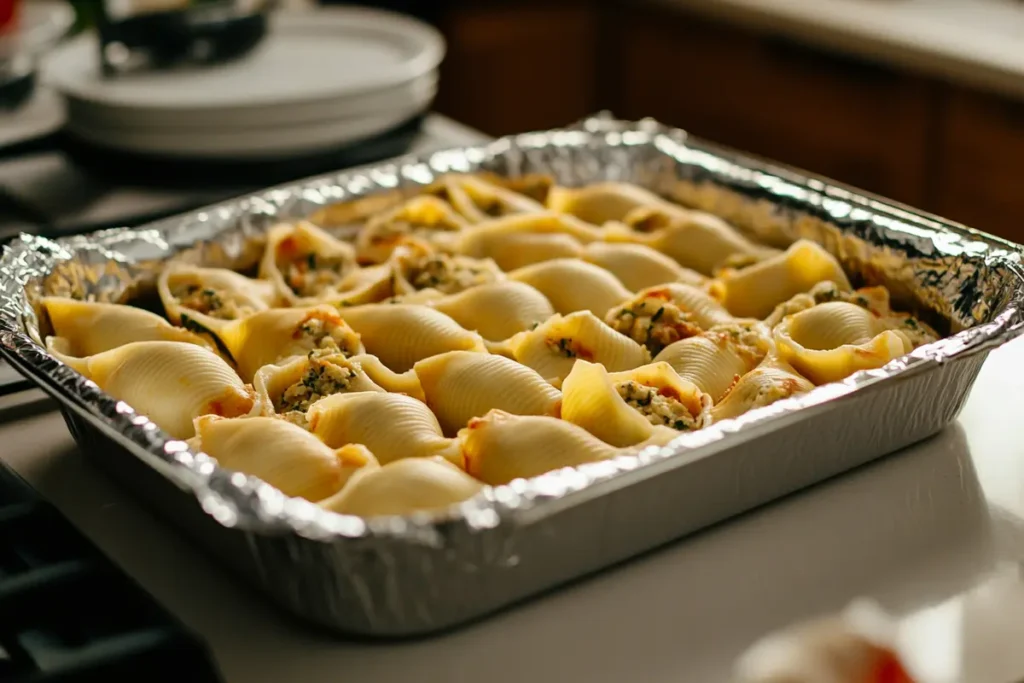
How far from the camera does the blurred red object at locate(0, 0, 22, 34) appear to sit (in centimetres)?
277

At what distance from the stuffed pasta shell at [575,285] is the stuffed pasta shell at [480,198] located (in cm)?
28

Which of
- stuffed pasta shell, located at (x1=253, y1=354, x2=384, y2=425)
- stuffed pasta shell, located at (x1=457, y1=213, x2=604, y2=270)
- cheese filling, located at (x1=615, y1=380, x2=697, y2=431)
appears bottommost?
stuffed pasta shell, located at (x1=457, y1=213, x2=604, y2=270)

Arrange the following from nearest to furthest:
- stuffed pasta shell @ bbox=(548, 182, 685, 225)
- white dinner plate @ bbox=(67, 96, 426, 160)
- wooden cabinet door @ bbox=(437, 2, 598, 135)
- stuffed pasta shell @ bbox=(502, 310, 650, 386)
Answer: stuffed pasta shell @ bbox=(502, 310, 650, 386) → stuffed pasta shell @ bbox=(548, 182, 685, 225) → white dinner plate @ bbox=(67, 96, 426, 160) → wooden cabinet door @ bbox=(437, 2, 598, 135)

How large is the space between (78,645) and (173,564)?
0.69 ft

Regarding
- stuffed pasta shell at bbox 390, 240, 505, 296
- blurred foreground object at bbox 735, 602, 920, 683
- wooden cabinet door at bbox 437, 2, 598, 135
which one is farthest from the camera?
wooden cabinet door at bbox 437, 2, 598, 135

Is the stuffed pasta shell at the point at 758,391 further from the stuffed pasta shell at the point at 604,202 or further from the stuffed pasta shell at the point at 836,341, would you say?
the stuffed pasta shell at the point at 604,202

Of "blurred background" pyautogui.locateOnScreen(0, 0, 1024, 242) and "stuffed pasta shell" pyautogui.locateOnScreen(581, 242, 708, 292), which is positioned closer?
"stuffed pasta shell" pyautogui.locateOnScreen(581, 242, 708, 292)

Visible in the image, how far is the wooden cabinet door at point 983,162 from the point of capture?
2.57 metres

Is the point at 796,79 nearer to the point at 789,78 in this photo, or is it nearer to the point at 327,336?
the point at 789,78

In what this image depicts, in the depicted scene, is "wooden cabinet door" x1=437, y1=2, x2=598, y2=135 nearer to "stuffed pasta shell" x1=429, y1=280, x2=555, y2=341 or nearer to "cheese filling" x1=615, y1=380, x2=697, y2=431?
"stuffed pasta shell" x1=429, y1=280, x2=555, y2=341

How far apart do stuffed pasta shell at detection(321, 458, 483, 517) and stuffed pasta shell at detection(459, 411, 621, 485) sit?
0.21 feet

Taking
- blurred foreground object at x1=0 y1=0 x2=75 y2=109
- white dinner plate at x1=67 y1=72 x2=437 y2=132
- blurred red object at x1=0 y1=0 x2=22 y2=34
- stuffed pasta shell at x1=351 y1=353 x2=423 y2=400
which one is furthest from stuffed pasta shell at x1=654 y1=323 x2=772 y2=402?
blurred red object at x1=0 y1=0 x2=22 y2=34

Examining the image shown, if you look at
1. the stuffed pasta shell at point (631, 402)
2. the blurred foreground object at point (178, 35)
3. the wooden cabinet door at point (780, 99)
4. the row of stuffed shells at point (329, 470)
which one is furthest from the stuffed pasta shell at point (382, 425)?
the wooden cabinet door at point (780, 99)

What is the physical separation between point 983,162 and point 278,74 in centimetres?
147
